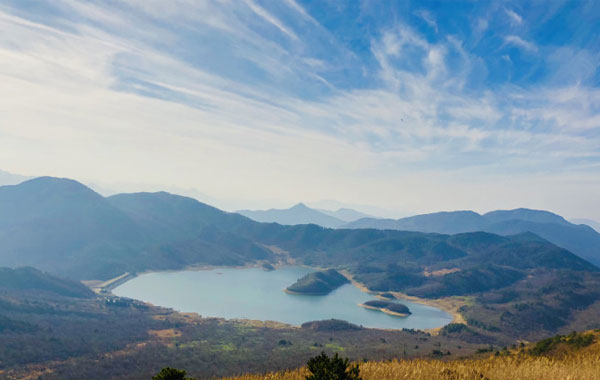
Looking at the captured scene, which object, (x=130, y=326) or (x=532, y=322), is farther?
(x=532, y=322)

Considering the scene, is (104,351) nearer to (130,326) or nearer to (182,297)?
(130,326)

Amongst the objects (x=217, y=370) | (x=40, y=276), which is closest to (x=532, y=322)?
(x=217, y=370)

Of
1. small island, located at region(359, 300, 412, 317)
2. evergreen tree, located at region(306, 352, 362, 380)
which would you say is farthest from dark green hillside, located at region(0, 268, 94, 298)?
evergreen tree, located at region(306, 352, 362, 380)

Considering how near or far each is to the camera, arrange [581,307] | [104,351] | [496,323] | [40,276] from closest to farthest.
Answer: [104,351], [496,323], [581,307], [40,276]

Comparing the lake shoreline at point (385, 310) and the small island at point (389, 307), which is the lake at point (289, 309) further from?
the small island at point (389, 307)

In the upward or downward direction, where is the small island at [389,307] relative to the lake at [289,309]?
upward

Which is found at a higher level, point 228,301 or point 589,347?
point 589,347

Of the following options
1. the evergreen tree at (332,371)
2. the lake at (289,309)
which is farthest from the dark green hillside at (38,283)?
the evergreen tree at (332,371)
